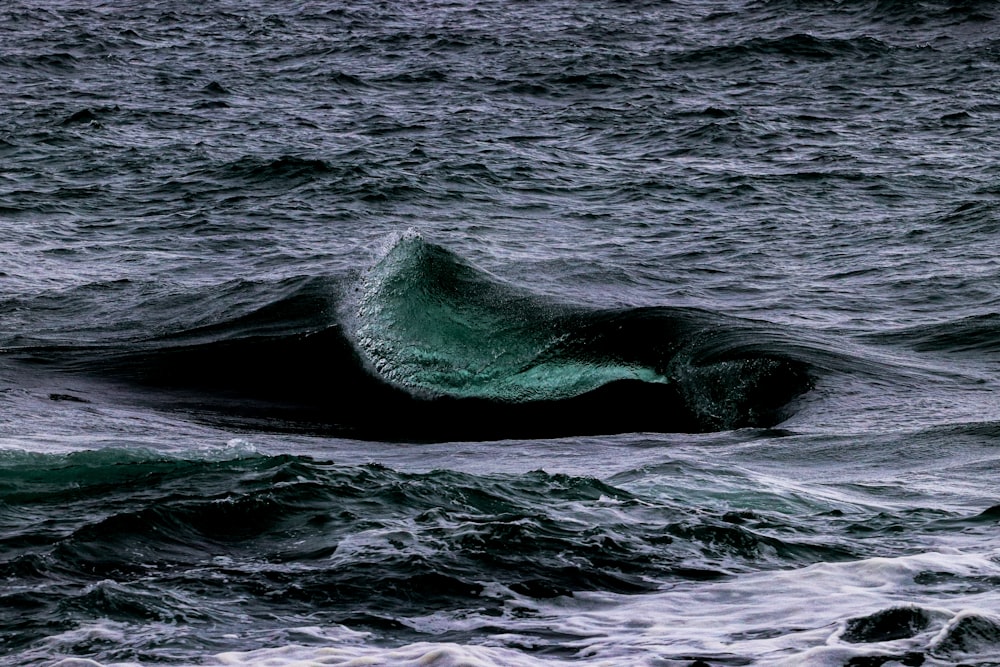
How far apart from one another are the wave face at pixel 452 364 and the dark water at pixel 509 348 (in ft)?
0.17

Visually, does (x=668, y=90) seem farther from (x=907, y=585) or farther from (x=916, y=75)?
(x=907, y=585)

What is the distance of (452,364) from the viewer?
1290 cm

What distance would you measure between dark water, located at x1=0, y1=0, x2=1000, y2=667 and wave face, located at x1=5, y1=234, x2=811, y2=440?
0.05 metres

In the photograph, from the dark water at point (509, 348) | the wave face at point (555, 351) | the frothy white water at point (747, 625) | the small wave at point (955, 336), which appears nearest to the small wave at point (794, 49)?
the dark water at point (509, 348)

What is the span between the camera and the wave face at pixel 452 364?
11.5 metres

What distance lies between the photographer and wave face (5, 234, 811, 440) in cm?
1148

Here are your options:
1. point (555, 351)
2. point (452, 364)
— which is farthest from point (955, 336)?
point (452, 364)

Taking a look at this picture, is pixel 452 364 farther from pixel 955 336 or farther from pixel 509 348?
pixel 955 336

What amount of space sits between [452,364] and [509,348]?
2.04ft

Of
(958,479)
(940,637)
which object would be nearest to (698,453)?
(958,479)

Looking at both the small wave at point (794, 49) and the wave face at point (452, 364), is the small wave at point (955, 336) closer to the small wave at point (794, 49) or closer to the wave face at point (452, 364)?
the wave face at point (452, 364)

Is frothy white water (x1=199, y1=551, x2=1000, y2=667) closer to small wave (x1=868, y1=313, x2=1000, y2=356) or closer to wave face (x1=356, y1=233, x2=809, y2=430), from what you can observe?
wave face (x1=356, y1=233, x2=809, y2=430)

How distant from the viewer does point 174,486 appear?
793cm

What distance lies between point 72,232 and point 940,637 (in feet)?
48.1
